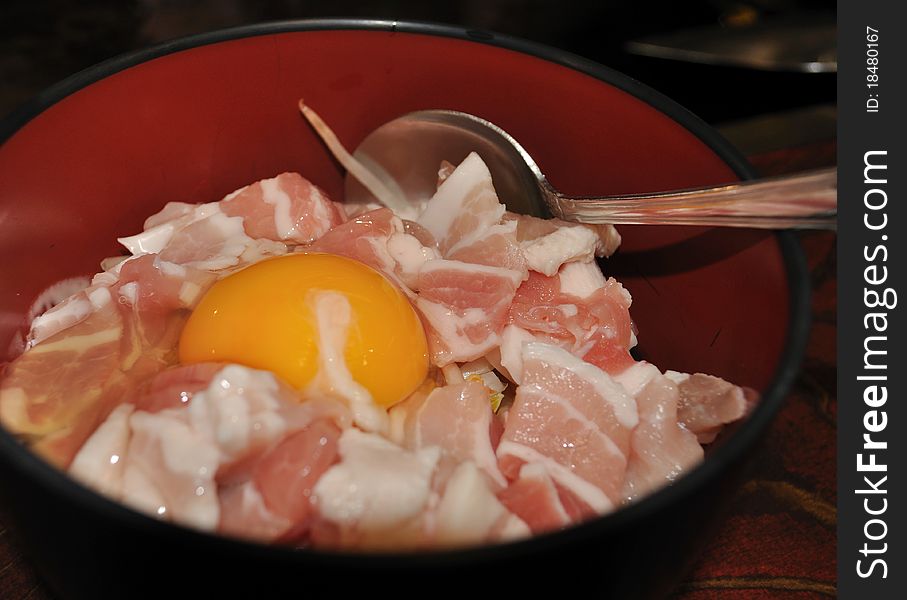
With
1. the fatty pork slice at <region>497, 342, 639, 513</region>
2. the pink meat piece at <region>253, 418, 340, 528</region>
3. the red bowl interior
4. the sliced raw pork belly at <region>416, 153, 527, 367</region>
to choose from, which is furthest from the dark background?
the pink meat piece at <region>253, 418, 340, 528</region>

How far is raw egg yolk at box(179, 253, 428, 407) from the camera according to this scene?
1.20 metres

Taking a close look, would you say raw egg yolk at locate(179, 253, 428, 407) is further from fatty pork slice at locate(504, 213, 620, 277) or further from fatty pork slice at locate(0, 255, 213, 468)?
fatty pork slice at locate(504, 213, 620, 277)

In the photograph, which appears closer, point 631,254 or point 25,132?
point 25,132

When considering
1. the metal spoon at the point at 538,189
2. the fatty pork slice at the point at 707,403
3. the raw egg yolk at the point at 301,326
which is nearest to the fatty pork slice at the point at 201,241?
the raw egg yolk at the point at 301,326

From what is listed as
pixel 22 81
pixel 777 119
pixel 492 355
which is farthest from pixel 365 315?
pixel 22 81

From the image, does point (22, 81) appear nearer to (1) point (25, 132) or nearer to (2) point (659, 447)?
(1) point (25, 132)

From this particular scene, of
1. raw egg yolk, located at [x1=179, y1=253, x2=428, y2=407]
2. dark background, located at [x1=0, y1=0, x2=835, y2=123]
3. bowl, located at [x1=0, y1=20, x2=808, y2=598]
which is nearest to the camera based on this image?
bowl, located at [x1=0, y1=20, x2=808, y2=598]

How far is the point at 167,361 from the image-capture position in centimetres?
130

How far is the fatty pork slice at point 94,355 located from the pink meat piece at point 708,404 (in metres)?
0.80

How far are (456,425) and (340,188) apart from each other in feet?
2.11

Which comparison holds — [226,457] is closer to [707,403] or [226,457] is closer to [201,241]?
[201,241]

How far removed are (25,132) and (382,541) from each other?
812 mm

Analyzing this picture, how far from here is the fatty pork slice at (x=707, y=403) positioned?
1096 millimetres

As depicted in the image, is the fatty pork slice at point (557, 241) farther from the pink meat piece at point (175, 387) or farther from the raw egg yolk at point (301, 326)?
the pink meat piece at point (175, 387)
